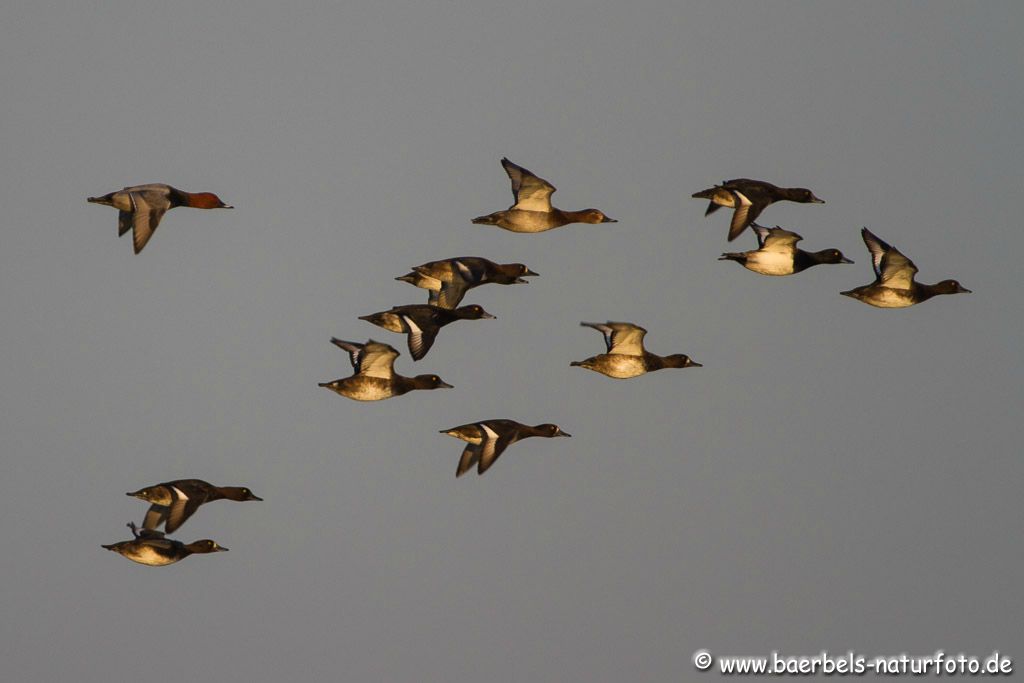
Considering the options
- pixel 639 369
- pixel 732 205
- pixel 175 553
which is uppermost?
pixel 732 205

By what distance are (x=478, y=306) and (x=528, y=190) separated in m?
2.91

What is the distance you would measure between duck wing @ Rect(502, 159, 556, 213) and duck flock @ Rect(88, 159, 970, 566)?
0.02 m

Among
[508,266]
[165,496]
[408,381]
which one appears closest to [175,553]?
[165,496]

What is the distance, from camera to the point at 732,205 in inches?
1800

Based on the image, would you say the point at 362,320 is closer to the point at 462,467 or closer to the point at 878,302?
the point at 462,467

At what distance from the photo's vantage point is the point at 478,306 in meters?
45.0

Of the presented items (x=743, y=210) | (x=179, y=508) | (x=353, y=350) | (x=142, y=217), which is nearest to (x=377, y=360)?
(x=353, y=350)

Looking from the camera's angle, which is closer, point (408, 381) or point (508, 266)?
point (408, 381)

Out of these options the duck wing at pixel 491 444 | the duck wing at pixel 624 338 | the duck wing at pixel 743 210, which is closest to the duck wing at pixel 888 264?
the duck wing at pixel 743 210

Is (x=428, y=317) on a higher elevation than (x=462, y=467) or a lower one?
higher

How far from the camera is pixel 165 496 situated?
41594 millimetres

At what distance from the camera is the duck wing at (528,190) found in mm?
44781

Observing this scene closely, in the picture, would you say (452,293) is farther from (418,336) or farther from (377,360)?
(377,360)

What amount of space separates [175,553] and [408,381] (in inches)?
249
